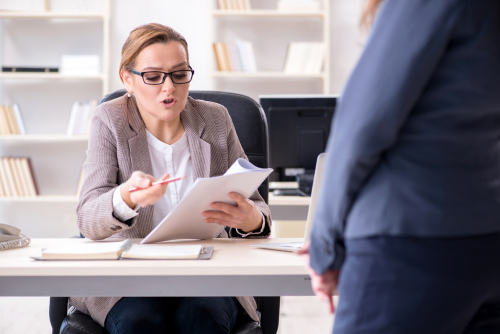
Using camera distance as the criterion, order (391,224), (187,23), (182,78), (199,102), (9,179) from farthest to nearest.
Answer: (187,23)
(9,179)
(199,102)
(182,78)
(391,224)

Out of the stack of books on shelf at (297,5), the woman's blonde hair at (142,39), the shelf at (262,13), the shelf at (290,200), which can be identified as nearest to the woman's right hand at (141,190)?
the woman's blonde hair at (142,39)

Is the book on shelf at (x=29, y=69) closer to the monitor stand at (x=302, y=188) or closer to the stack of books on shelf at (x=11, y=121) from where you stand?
the stack of books on shelf at (x=11, y=121)

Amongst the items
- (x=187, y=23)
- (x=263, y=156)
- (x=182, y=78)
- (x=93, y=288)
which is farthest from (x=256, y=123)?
(x=187, y=23)

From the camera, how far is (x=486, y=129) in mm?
603

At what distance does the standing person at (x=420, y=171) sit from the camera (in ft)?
1.85

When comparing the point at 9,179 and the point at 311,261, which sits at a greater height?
the point at 311,261

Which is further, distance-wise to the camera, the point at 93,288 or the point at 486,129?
the point at 93,288

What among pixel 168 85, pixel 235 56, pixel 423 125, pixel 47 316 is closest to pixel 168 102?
pixel 168 85

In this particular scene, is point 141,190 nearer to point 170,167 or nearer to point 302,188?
point 170,167

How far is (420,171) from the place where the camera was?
57 centimetres

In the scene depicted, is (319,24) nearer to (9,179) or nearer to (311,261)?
(9,179)

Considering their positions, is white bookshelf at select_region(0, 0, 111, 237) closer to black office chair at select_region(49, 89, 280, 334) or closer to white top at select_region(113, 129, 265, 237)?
black office chair at select_region(49, 89, 280, 334)

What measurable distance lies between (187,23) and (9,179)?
1.79m

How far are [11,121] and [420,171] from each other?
357 cm
